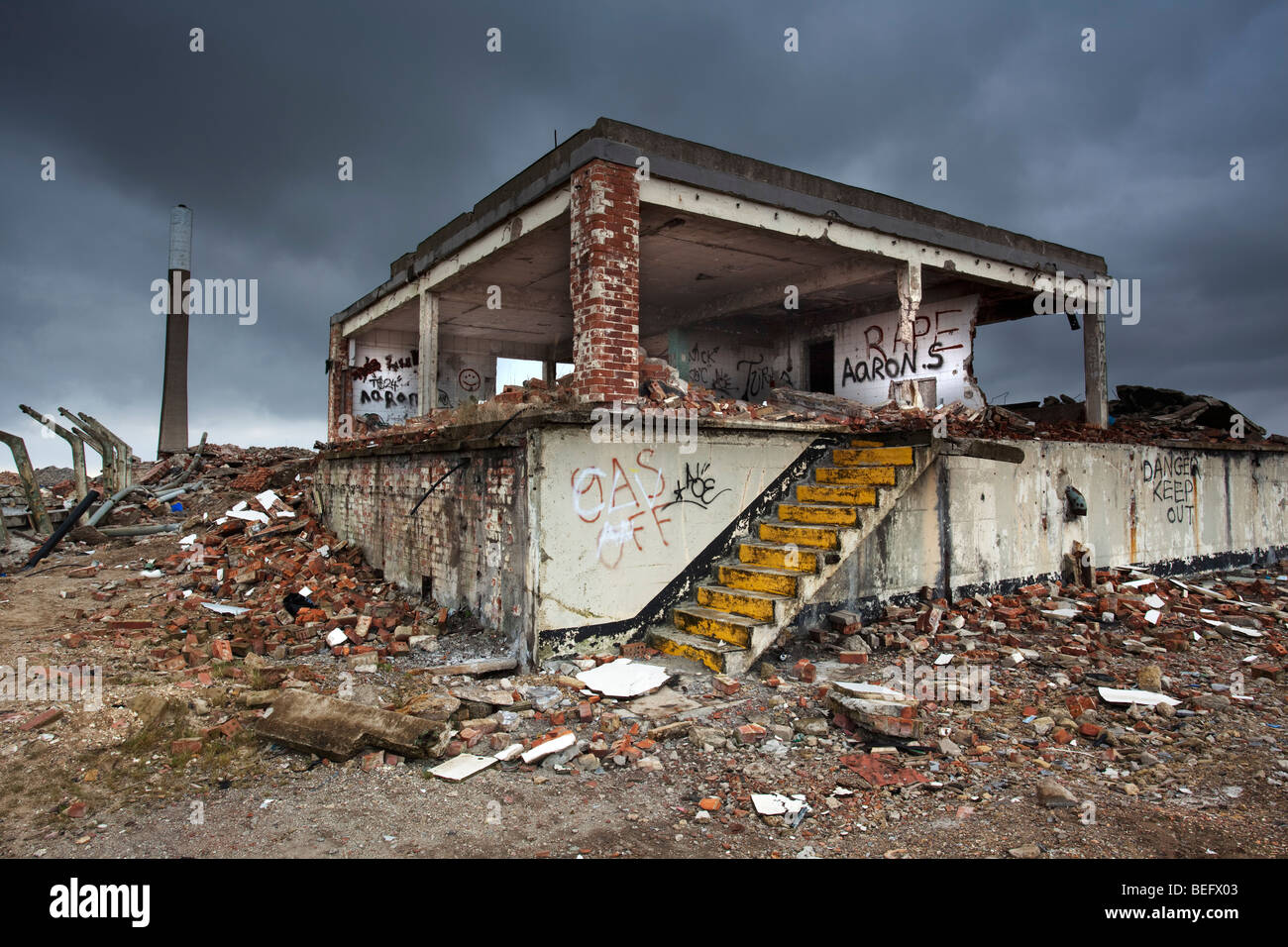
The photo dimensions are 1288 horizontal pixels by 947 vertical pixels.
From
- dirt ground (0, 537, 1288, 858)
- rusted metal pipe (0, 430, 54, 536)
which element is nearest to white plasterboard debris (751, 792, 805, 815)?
dirt ground (0, 537, 1288, 858)

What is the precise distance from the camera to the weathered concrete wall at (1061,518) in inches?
335

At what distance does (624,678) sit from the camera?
5984 mm

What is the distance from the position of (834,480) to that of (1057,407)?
308 inches

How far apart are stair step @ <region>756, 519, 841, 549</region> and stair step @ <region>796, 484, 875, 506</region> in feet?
1.66

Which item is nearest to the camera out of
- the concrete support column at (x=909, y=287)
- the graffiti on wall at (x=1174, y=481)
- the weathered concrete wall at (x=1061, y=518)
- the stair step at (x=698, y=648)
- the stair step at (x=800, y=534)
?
the stair step at (x=698, y=648)

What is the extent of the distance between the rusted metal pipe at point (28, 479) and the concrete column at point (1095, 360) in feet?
59.8

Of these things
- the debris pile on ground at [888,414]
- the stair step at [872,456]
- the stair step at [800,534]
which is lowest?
the stair step at [800,534]

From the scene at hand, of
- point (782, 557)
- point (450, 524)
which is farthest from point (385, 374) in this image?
point (782, 557)

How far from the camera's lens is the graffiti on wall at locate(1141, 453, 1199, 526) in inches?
465

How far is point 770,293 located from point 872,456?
4.37m

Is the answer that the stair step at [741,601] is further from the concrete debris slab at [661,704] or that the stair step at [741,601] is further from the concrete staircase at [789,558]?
the concrete debris slab at [661,704]

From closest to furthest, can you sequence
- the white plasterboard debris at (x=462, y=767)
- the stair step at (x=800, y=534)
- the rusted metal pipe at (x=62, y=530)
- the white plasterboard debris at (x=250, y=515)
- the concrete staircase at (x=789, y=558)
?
the white plasterboard debris at (x=462, y=767), the concrete staircase at (x=789, y=558), the stair step at (x=800, y=534), the rusted metal pipe at (x=62, y=530), the white plasterboard debris at (x=250, y=515)

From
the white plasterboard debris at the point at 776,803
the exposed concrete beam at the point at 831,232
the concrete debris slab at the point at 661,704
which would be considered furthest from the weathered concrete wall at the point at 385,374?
the white plasterboard debris at the point at 776,803
